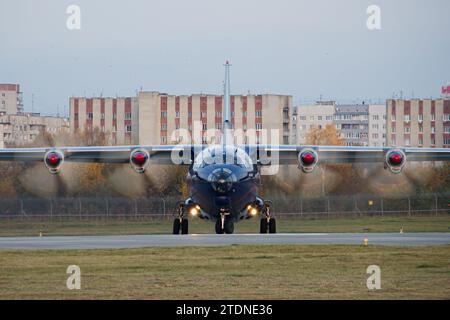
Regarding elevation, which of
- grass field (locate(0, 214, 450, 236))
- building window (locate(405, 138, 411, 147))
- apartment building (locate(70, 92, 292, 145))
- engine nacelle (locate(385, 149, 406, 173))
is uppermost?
apartment building (locate(70, 92, 292, 145))

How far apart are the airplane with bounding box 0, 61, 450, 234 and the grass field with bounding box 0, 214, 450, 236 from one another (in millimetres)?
3262

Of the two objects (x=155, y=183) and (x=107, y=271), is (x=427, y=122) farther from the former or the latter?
(x=107, y=271)

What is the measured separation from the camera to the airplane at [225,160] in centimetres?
4109

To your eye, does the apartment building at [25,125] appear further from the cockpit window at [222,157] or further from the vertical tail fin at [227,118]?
the cockpit window at [222,157]

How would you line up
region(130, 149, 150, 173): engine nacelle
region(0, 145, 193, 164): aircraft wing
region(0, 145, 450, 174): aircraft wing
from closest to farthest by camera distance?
region(130, 149, 150, 173): engine nacelle < region(0, 145, 450, 174): aircraft wing < region(0, 145, 193, 164): aircraft wing

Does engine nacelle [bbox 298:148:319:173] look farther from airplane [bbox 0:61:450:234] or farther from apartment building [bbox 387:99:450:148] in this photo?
apartment building [bbox 387:99:450:148]

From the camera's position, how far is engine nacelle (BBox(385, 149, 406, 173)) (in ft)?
149

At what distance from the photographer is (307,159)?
44.5 metres

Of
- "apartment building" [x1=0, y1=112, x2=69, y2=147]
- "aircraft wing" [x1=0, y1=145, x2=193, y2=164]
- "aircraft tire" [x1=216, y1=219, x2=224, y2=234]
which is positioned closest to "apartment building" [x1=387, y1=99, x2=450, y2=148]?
"apartment building" [x1=0, y1=112, x2=69, y2=147]

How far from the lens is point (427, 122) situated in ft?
459

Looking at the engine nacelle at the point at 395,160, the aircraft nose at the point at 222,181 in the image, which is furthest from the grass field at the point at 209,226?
the aircraft nose at the point at 222,181

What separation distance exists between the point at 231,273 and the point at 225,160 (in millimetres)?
15857

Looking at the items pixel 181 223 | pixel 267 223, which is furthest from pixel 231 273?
pixel 267 223
